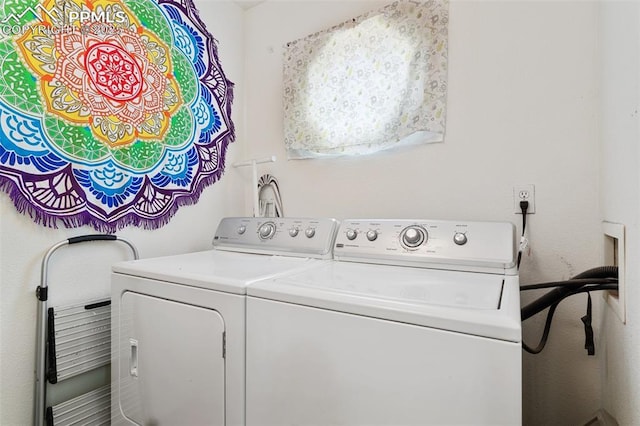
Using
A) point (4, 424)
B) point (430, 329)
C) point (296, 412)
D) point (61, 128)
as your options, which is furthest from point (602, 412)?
point (61, 128)

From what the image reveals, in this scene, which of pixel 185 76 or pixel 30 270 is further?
pixel 185 76

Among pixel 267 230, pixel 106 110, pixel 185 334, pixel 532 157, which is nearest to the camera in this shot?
pixel 185 334

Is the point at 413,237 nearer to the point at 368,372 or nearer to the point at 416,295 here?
the point at 416,295

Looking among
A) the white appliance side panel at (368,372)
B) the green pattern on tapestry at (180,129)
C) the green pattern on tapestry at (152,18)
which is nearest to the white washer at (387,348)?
the white appliance side panel at (368,372)

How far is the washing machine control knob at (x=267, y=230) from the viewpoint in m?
1.49

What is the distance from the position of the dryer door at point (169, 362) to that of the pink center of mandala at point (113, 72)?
3.01ft

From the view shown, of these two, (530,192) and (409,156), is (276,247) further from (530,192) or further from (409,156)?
(530,192)

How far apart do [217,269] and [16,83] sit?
1000 millimetres

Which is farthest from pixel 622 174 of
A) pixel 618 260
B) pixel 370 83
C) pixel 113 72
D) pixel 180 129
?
pixel 113 72

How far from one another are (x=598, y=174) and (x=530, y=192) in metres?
0.22

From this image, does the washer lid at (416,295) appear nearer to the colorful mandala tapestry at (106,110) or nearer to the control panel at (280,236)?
the control panel at (280,236)

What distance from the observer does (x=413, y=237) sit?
46.6 inches

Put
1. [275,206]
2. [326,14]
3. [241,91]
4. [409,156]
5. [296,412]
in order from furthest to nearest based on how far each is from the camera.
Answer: [241,91] → [275,206] → [326,14] → [409,156] → [296,412]

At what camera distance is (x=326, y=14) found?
1790 mm
